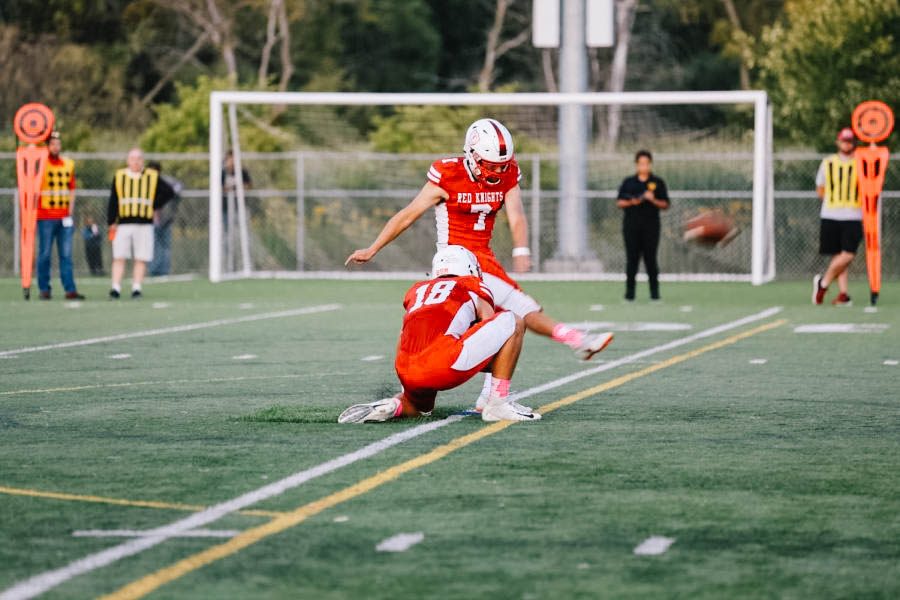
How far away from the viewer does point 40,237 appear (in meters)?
22.8

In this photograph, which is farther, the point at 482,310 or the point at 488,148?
the point at 488,148

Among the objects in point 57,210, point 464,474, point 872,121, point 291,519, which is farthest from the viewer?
point 57,210

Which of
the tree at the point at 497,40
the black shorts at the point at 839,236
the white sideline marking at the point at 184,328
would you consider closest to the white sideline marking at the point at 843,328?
the black shorts at the point at 839,236

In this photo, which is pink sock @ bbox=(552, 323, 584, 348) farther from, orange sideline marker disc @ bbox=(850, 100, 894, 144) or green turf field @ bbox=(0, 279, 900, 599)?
orange sideline marker disc @ bbox=(850, 100, 894, 144)

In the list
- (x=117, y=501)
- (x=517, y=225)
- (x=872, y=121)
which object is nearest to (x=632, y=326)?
(x=872, y=121)

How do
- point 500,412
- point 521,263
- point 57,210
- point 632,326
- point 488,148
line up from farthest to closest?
point 57,210
point 632,326
point 521,263
point 488,148
point 500,412

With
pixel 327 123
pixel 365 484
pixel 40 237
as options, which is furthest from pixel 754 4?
pixel 365 484

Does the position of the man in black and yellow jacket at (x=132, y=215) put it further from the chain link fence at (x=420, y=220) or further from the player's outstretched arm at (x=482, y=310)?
the player's outstretched arm at (x=482, y=310)

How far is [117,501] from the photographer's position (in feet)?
25.0

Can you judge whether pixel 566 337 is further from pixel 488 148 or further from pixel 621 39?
pixel 621 39

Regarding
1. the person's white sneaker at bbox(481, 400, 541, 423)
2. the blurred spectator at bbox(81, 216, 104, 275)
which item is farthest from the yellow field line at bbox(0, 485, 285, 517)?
the blurred spectator at bbox(81, 216, 104, 275)

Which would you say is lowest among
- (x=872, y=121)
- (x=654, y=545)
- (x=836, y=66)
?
(x=654, y=545)

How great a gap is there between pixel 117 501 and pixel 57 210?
15.4m

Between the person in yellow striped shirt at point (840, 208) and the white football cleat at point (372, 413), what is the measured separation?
1206 centimetres
